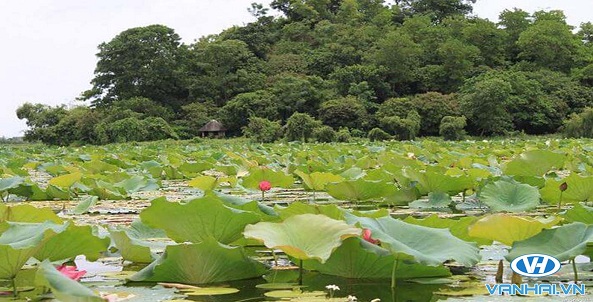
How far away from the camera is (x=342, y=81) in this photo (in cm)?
3272

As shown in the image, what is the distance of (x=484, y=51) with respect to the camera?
36062mm

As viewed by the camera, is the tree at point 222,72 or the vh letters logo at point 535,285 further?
the tree at point 222,72

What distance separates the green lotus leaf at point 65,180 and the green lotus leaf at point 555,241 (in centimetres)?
227

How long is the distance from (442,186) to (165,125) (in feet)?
83.9

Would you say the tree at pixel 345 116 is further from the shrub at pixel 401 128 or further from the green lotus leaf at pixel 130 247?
the green lotus leaf at pixel 130 247

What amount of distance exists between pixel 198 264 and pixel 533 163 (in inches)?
105

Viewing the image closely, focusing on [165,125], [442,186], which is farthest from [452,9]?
[442,186]

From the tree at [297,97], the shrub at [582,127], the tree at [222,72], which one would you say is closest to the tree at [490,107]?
the tree at [297,97]

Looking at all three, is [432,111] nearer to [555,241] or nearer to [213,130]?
[213,130]

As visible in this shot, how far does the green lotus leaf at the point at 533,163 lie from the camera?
11.4ft

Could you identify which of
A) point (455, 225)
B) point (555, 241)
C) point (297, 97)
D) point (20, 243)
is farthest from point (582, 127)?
point (20, 243)

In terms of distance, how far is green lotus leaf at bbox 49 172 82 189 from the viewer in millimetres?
3092

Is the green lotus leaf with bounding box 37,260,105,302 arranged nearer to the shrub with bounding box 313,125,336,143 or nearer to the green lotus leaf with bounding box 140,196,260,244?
the green lotus leaf with bounding box 140,196,260,244

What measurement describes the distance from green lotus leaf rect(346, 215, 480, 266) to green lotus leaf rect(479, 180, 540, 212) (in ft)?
3.29
